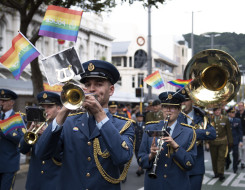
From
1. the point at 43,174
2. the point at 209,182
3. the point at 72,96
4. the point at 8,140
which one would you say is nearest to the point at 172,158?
the point at 43,174

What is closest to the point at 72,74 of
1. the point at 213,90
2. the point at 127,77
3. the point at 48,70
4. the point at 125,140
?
the point at 48,70

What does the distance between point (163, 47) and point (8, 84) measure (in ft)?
207

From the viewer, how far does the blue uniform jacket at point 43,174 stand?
480cm

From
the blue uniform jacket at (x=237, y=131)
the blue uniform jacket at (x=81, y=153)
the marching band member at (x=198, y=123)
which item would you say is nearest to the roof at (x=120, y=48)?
the blue uniform jacket at (x=237, y=131)

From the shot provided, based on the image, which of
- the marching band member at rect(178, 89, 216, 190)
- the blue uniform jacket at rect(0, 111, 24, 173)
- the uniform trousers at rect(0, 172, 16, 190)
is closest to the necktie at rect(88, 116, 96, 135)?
the blue uniform jacket at rect(0, 111, 24, 173)

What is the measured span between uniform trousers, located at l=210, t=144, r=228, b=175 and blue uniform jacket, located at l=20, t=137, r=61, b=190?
6.89 m

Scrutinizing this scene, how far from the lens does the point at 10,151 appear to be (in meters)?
6.58

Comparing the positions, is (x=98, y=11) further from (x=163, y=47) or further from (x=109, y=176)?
(x=163, y=47)

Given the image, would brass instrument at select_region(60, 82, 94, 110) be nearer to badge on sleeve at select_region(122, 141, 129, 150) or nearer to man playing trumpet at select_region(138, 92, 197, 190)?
badge on sleeve at select_region(122, 141, 129, 150)

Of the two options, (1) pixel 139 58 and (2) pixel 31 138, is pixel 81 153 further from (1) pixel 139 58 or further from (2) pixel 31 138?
(1) pixel 139 58

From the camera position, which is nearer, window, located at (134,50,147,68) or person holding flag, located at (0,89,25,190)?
person holding flag, located at (0,89,25,190)

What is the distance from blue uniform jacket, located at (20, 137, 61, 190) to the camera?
4.80 meters

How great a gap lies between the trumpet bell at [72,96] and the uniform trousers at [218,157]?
339 inches

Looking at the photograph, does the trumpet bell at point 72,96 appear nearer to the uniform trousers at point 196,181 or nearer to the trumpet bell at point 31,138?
the trumpet bell at point 31,138
